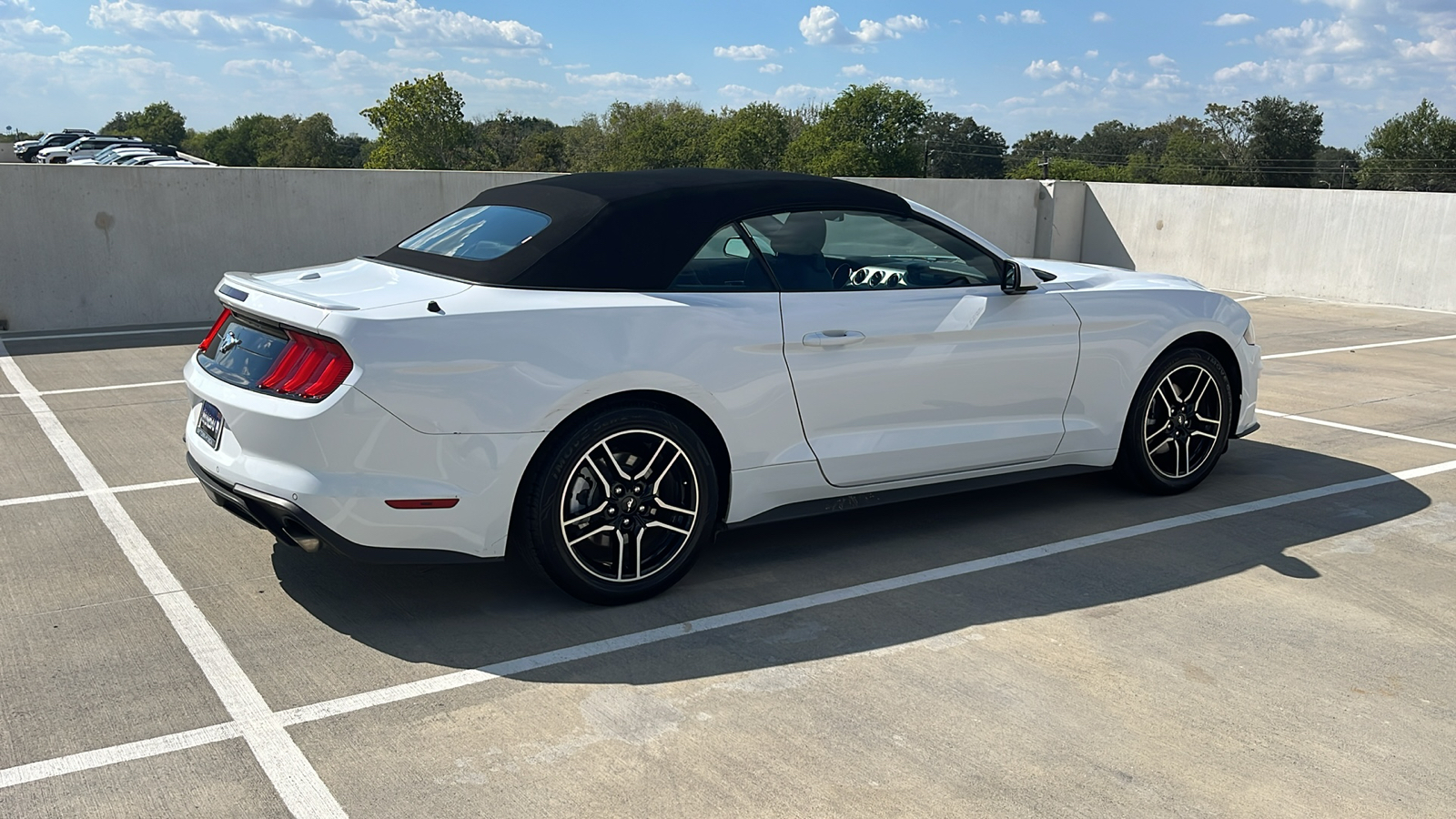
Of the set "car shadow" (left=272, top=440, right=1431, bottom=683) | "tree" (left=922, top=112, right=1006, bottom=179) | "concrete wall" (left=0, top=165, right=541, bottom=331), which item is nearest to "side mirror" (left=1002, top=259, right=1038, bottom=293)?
"car shadow" (left=272, top=440, right=1431, bottom=683)

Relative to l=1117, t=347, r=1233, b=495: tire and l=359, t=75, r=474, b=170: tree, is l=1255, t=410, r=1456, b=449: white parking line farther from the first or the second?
l=359, t=75, r=474, b=170: tree

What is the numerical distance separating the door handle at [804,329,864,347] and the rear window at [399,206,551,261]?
109cm

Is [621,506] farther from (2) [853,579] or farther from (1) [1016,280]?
(1) [1016,280]

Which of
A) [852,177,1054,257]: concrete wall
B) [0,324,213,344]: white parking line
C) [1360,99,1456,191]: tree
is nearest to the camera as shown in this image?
[0,324,213,344]: white parking line

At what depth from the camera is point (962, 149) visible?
11856 centimetres

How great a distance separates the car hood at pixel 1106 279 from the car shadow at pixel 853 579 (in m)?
1.05

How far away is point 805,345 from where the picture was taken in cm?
441

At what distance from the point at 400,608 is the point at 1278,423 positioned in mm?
6035

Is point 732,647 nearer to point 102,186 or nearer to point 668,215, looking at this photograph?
point 668,215

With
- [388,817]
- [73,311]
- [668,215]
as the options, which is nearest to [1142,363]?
[668,215]

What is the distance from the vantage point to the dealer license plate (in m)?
3.96

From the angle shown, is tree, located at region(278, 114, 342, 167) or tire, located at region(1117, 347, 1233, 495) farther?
tree, located at region(278, 114, 342, 167)

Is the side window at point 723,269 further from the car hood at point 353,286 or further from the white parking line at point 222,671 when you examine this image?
the white parking line at point 222,671

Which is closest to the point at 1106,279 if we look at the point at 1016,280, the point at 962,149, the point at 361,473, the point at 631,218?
the point at 1016,280
